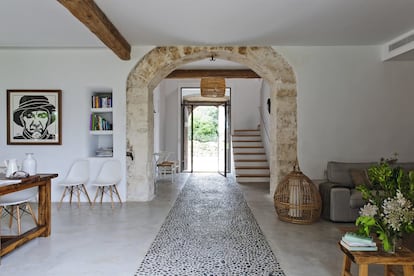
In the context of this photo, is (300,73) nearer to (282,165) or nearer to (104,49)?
(282,165)

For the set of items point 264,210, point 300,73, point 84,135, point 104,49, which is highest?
point 104,49

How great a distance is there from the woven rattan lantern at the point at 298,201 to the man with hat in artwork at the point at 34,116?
4283 mm

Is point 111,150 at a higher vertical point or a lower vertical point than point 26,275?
higher

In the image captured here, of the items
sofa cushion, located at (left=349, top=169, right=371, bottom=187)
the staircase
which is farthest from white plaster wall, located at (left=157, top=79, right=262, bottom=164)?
sofa cushion, located at (left=349, top=169, right=371, bottom=187)

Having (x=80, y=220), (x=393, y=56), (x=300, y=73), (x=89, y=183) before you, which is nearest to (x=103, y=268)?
(x=80, y=220)

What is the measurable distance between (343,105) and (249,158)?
3.84m

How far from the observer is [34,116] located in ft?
18.9

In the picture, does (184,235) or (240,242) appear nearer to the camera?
(240,242)

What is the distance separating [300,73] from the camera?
5766 mm

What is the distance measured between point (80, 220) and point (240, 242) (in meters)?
2.40

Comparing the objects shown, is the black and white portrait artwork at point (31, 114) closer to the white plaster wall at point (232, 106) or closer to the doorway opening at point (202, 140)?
the white plaster wall at point (232, 106)

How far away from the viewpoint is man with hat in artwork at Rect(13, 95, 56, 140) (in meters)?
5.77

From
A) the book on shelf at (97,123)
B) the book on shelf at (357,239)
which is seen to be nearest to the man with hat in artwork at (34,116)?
the book on shelf at (97,123)

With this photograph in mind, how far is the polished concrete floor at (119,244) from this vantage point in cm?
290
